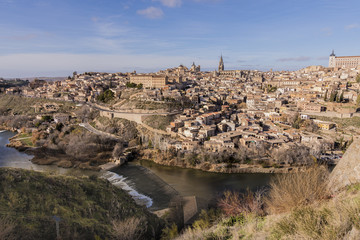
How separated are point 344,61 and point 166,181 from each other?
4862 cm

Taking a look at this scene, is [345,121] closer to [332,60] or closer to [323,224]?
[323,224]

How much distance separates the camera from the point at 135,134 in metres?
20.4

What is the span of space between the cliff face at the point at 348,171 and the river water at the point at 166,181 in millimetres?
6369

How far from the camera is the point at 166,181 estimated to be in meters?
12.9

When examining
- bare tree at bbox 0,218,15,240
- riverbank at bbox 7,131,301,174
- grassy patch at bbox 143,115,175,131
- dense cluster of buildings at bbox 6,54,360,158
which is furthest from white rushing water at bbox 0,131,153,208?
grassy patch at bbox 143,115,175,131

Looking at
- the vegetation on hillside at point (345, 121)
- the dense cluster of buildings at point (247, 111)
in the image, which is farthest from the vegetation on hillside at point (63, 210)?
the vegetation on hillside at point (345, 121)

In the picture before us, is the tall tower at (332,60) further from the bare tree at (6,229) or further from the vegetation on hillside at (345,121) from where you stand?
the bare tree at (6,229)

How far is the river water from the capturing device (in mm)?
10898

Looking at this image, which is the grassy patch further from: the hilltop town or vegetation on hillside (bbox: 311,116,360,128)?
vegetation on hillside (bbox: 311,116,360,128)

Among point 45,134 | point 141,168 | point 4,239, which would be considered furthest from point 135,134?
point 4,239

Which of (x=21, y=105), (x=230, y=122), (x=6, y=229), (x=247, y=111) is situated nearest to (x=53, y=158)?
(x=6, y=229)

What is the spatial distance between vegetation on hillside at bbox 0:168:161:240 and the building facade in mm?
49812

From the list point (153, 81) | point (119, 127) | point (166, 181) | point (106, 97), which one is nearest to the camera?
point (166, 181)

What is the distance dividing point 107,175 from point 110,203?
800cm
